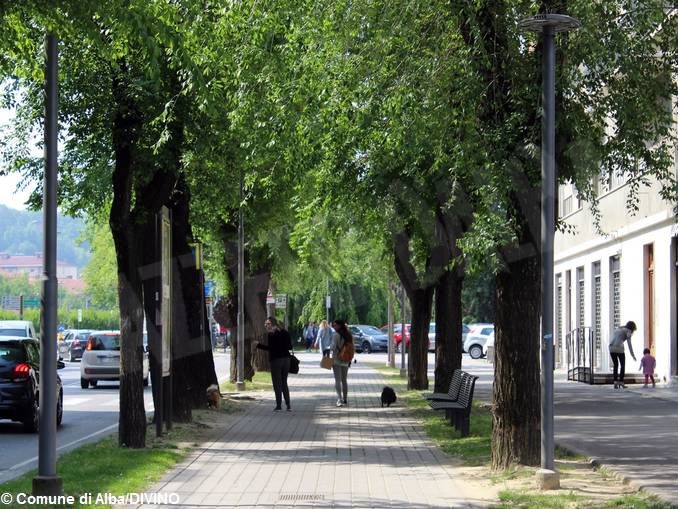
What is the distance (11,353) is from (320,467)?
8109 mm

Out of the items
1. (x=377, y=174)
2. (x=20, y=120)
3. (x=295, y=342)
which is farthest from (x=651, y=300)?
(x=295, y=342)

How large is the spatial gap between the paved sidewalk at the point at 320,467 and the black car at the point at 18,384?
3.24m

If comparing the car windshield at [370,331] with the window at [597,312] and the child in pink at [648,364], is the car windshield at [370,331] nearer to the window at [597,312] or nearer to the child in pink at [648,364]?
the window at [597,312]

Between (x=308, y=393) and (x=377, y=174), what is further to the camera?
(x=308, y=393)

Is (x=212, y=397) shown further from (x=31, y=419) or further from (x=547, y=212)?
(x=547, y=212)

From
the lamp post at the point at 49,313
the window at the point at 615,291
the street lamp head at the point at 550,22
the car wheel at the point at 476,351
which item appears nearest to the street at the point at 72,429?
the lamp post at the point at 49,313

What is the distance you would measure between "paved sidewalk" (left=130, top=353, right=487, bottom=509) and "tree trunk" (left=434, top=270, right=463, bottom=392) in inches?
66.9

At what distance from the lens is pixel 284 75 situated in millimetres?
15352

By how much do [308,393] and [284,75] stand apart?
18.7 meters

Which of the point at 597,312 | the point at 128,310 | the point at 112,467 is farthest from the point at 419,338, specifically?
the point at 112,467

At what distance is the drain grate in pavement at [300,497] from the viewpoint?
37.0ft

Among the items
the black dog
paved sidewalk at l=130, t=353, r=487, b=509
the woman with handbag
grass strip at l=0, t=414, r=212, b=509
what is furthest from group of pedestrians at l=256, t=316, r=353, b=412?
grass strip at l=0, t=414, r=212, b=509

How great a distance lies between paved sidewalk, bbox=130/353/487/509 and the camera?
11430 millimetres

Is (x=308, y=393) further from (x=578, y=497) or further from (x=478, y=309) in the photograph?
(x=478, y=309)
